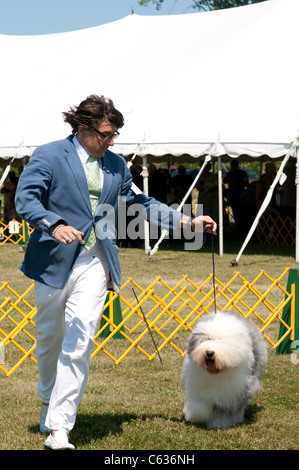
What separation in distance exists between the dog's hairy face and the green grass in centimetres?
47

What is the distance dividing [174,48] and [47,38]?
4.53 meters

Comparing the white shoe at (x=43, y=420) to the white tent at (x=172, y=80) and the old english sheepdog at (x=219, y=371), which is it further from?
the white tent at (x=172, y=80)

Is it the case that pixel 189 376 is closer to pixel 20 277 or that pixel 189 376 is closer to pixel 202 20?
pixel 20 277

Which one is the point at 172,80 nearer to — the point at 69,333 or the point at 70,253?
the point at 70,253

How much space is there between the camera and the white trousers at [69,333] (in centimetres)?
384

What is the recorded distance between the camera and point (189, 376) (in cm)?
449

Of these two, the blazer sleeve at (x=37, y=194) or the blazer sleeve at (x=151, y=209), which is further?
the blazer sleeve at (x=151, y=209)

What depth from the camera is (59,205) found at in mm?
4004

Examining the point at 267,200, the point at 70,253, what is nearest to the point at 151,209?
the point at 70,253

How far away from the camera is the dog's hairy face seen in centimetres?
420

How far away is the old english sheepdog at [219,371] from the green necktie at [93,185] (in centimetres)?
93

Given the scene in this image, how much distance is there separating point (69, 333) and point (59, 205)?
73 centimetres

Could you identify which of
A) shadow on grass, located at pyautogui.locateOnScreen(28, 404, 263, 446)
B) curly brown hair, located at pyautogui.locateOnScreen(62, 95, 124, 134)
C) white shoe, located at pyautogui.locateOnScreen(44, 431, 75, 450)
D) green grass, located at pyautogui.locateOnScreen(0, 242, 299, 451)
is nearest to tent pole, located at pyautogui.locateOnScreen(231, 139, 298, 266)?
green grass, located at pyautogui.locateOnScreen(0, 242, 299, 451)

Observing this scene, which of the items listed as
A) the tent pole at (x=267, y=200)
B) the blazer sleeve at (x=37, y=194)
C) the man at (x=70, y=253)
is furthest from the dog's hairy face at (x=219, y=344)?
the tent pole at (x=267, y=200)
